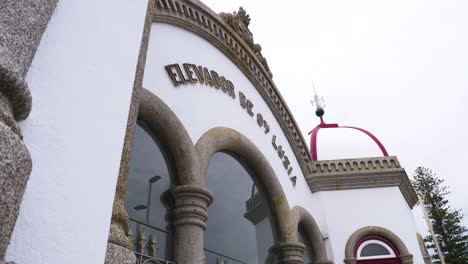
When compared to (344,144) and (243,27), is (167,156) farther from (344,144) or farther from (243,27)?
(344,144)

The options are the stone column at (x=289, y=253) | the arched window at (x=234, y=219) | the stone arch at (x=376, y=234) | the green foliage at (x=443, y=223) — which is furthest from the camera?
the green foliage at (x=443, y=223)

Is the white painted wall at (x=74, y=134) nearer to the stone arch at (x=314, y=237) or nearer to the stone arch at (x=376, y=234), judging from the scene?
the stone arch at (x=314, y=237)

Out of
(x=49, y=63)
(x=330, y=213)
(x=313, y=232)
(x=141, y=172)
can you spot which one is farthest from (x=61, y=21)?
(x=330, y=213)

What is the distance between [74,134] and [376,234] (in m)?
8.12

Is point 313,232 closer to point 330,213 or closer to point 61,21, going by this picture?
point 330,213

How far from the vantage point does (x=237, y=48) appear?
632 cm

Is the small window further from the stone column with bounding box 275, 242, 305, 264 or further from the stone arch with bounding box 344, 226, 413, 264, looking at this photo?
the stone column with bounding box 275, 242, 305, 264

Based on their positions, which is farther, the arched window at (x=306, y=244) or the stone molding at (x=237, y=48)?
the arched window at (x=306, y=244)

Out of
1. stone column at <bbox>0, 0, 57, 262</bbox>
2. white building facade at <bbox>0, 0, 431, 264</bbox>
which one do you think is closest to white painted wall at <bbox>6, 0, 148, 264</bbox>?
white building facade at <bbox>0, 0, 431, 264</bbox>

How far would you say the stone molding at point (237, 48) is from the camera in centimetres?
497

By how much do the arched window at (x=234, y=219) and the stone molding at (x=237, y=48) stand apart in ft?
6.01

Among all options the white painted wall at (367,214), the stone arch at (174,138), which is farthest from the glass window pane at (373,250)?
the stone arch at (174,138)

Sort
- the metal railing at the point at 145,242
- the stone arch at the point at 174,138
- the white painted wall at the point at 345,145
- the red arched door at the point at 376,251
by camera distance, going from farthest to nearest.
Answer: the white painted wall at the point at 345,145 < the red arched door at the point at 376,251 < the stone arch at the point at 174,138 < the metal railing at the point at 145,242

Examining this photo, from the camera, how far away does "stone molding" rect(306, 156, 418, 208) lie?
8.50m
